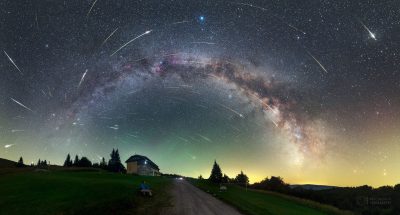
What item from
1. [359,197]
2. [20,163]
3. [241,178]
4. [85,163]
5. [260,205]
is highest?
[85,163]

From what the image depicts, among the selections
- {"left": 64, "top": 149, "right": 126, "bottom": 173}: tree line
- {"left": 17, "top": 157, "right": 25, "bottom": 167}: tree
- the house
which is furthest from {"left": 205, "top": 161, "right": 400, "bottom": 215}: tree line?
{"left": 17, "top": 157, "right": 25, "bottom": 167}: tree

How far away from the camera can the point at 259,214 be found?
82.4 ft

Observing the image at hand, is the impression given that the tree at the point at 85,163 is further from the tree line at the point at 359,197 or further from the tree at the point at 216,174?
the tree line at the point at 359,197

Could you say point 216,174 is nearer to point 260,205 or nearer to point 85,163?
point 85,163

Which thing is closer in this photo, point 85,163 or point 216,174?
point 216,174

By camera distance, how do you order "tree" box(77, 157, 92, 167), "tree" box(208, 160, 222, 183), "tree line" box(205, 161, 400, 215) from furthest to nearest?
"tree" box(77, 157, 92, 167), "tree" box(208, 160, 222, 183), "tree line" box(205, 161, 400, 215)

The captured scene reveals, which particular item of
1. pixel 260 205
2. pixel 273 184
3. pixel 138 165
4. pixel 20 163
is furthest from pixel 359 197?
pixel 20 163

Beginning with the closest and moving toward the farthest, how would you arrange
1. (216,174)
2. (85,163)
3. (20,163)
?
(216,174) → (85,163) → (20,163)

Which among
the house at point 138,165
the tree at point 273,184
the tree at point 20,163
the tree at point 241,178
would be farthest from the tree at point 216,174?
the tree at point 20,163

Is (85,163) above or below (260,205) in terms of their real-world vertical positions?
above

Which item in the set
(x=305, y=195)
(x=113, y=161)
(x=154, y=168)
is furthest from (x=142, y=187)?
(x=113, y=161)

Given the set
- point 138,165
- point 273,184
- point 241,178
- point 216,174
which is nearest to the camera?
point 273,184

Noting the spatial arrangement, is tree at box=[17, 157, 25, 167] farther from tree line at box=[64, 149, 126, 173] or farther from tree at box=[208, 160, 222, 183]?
tree at box=[208, 160, 222, 183]

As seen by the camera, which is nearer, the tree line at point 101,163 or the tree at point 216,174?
the tree at point 216,174
